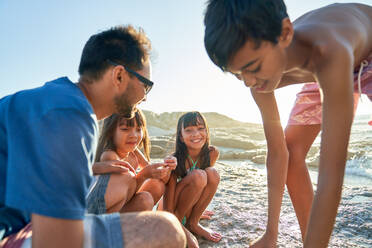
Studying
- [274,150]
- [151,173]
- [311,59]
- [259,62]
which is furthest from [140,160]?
[311,59]

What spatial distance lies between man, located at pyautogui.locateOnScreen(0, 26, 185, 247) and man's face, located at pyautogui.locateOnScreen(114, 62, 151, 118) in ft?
1.05

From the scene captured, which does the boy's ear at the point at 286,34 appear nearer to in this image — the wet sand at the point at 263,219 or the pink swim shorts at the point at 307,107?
the pink swim shorts at the point at 307,107

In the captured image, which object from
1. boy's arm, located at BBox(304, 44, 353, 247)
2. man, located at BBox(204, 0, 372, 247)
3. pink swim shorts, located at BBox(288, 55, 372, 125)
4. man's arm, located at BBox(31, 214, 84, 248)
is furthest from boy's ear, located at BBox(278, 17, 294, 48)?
man's arm, located at BBox(31, 214, 84, 248)

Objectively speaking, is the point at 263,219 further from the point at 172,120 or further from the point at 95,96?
the point at 172,120

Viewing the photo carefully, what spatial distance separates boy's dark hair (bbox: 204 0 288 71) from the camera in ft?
4.21

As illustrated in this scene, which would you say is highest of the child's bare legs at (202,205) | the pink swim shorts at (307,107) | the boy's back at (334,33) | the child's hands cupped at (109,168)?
the boy's back at (334,33)

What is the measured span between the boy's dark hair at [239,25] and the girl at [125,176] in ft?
3.90

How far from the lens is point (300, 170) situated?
1941 millimetres

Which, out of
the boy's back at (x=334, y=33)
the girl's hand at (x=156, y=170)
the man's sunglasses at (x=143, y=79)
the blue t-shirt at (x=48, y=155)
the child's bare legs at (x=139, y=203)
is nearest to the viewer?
the blue t-shirt at (x=48, y=155)

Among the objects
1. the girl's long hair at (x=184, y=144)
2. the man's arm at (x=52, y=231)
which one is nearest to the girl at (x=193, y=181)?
the girl's long hair at (x=184, y=144)

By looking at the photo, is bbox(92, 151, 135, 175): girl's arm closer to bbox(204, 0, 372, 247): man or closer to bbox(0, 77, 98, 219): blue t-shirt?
bbox(0, 77, 98, 219): blue t-shirt

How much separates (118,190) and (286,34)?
1.52 meters

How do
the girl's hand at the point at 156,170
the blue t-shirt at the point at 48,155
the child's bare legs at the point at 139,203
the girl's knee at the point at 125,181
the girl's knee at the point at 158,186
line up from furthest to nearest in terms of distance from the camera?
the girl's knee at the point at 158,186
the girl's hand at the point at 156,170
the child's bare legs at the point at 139,203
the girl's knee at the point at 125,181
the blue t-shirt at the point at 48,155

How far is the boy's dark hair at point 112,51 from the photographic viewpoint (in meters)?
1.53
